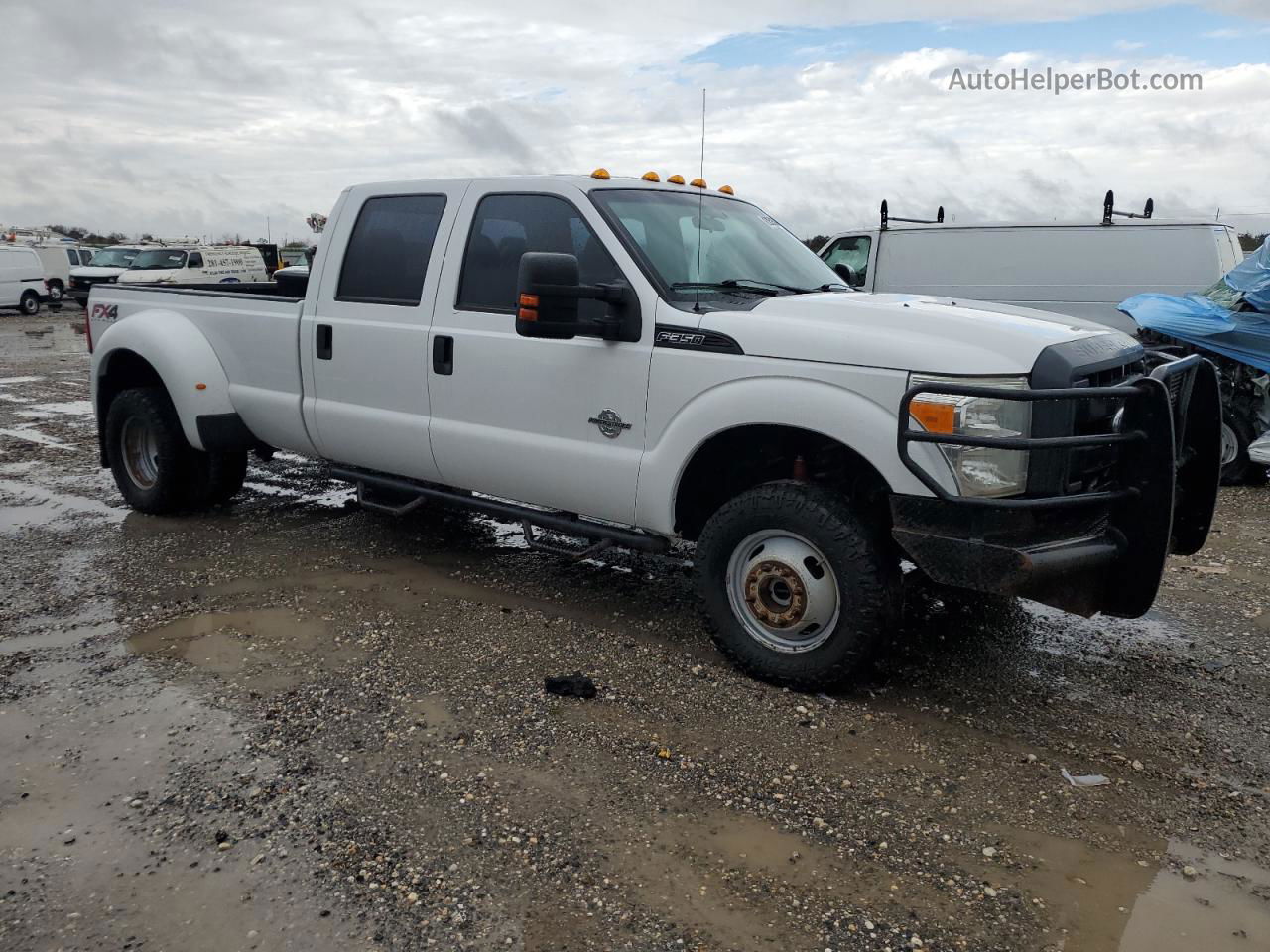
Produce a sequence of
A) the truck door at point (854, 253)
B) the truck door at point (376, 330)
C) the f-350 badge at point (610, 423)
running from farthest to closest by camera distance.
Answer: the truck door at point (854, 253), the truck door at point (376, 330), the f-350 badge at point (610, 423)

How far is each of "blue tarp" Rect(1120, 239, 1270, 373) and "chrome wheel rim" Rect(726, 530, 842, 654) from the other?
5.87 m

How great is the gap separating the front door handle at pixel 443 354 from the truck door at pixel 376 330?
7cm

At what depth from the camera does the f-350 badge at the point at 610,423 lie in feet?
14.8

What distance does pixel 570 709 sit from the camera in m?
4.11

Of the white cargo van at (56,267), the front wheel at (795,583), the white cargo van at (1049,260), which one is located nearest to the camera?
the front wheel at (795,583)

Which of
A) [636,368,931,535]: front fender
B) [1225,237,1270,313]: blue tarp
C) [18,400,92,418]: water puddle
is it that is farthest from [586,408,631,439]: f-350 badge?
[18,400,92,418]: water puddle

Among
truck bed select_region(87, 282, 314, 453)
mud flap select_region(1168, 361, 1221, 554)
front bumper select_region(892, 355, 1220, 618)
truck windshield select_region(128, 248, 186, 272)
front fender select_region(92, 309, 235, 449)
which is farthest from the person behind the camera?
truck windshield select_region(128, 248, 186, 272)

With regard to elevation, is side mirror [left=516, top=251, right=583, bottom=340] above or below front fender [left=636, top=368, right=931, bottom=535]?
above

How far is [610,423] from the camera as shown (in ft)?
15.0

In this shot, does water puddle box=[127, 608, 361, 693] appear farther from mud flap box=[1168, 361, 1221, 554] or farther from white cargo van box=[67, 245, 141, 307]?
white cargo van box=[67, 245, 141, 307]

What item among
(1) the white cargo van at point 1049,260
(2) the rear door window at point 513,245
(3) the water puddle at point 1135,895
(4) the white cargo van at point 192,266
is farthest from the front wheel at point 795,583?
(4) the white cargo van at point 192,266

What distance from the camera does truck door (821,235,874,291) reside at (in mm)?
12312

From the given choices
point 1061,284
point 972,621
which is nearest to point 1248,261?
point 1061,284

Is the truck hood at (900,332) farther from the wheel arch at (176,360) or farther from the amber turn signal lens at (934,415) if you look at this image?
the wheel arch at (176,360)
